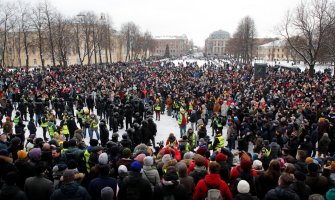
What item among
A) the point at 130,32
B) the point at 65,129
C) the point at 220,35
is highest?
the point at 220,35

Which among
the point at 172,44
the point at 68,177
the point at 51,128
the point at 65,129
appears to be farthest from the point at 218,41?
the point at 68,177

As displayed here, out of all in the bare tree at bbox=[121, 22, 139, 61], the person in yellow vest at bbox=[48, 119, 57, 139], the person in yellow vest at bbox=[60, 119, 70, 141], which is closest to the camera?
the person in yellow vest at bbox=[48, 119, 57, 139]

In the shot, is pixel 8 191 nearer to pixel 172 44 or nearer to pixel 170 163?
pixel 170 163

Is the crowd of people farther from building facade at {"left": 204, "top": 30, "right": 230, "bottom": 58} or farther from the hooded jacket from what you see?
building facade at {"left": 204, "top": 30, "right": 230, "bottom": 58}

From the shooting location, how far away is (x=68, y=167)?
18.2 feet

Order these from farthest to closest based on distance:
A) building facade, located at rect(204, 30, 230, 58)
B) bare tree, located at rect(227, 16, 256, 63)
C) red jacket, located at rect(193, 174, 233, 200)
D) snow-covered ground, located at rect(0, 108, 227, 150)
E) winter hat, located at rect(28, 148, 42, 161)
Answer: building facade, located at rect(204, 30, 230, 58)
bare tree, located at rect(227, 16, 256, 63)
snow-covered ground, located at rect(0, 108, 227, 150)
winter hat, located at rect(28, 148, 42, 161)
red jacket, located at rect(193, 174, 233, 200)

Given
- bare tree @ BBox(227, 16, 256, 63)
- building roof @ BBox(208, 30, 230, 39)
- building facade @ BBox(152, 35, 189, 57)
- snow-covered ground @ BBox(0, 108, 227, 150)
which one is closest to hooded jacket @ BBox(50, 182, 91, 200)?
snow-covered ground @ BBox(0, 108, 227, 150)

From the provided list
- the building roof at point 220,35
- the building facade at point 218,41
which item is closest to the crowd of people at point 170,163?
the building facade at point 218,41

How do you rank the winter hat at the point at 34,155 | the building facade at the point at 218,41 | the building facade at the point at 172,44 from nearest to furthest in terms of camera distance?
the winter hat at the point at 34,155, the building facade at the point at 172,44, the building facade at the point at 218,41

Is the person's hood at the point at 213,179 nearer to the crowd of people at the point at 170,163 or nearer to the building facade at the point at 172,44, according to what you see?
the crowd of people at the point at 170,163

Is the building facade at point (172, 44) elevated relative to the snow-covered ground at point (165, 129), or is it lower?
elevated

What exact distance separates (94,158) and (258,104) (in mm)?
12278

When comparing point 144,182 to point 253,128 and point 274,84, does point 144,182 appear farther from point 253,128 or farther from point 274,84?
point 274,84

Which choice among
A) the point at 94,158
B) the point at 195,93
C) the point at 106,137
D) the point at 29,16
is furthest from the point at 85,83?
the point at 29,16
